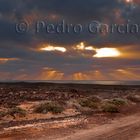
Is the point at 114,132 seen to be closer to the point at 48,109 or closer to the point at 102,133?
the point at 102,133

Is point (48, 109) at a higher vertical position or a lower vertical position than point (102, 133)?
higher

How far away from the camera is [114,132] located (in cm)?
2117

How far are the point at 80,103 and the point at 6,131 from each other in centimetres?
1687

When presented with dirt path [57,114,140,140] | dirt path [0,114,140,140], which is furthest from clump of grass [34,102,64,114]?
dirt path [0,114,140,140]

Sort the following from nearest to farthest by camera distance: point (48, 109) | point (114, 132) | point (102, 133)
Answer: point (102, 133)
point (114, 132)
point (48, 109)

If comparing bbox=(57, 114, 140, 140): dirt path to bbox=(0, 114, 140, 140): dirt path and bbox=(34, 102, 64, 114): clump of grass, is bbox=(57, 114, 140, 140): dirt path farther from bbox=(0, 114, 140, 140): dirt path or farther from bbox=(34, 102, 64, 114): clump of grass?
bbox=(34, 102, 64, 114): clump of grass

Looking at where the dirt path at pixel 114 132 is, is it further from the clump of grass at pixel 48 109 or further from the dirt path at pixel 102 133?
the clump of grass at pixel 48 109

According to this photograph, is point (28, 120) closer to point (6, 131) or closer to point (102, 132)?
point (6, 131)

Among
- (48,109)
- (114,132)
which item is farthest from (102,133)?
(48,109)

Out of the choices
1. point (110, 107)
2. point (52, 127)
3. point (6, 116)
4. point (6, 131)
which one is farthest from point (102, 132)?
point (110, 107)

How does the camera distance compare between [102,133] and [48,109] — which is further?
[48,109]

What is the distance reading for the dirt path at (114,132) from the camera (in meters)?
19.3

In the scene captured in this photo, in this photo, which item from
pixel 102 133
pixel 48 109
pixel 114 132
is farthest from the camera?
pixel 48 109

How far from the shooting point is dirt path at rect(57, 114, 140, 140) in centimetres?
1934
